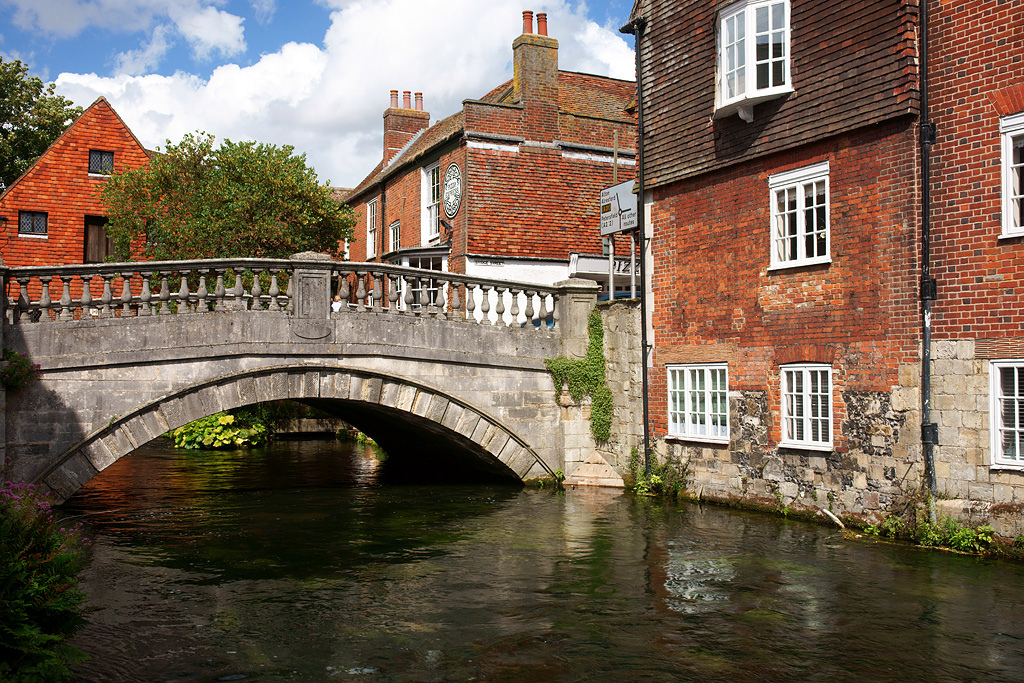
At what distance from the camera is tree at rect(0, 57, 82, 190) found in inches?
1267

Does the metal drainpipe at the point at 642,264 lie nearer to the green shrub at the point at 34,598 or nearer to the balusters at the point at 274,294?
the balusters at the point at 274,294

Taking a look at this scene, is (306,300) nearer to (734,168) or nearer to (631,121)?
(734,168)

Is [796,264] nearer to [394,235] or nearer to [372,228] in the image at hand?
[394,235]

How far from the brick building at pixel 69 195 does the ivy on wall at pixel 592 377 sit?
17.9 meters

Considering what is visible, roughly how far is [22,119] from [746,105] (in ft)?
97.8

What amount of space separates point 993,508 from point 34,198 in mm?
26372

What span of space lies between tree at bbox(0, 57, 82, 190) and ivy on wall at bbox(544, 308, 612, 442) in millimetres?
25956

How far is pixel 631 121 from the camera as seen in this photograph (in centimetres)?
2452

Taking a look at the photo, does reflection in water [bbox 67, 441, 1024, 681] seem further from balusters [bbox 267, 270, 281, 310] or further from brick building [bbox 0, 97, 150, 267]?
brick building [bbox 0, 97, 150, 267]

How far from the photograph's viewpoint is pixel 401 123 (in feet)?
107

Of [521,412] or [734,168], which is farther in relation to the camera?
[521,412]

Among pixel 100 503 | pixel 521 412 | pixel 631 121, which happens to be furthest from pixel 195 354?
pixel 631 121

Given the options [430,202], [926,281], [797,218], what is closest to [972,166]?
[926,281]

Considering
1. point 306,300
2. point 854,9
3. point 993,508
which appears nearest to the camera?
point 993,508
